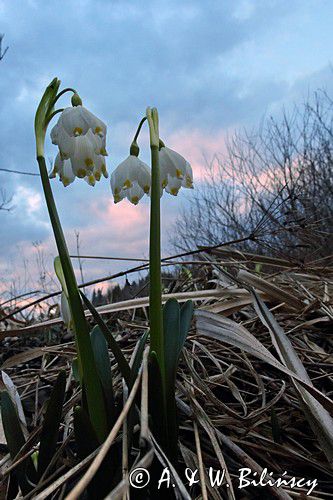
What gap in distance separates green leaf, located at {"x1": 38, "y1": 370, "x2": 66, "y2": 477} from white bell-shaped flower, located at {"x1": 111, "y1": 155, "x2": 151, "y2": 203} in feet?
1.18

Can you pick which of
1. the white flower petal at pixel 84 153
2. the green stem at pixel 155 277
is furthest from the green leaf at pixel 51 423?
the white flower petal at pixel 84 153

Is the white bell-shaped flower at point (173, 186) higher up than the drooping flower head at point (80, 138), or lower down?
lower down

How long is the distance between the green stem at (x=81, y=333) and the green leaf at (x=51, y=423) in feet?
0.13

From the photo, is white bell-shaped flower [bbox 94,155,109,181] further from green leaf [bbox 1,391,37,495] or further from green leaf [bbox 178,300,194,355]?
green leaf [bbox 1,391,37,495]

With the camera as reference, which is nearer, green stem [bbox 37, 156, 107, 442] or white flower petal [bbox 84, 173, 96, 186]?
green stem [bbox 37, 156, 107, 442]

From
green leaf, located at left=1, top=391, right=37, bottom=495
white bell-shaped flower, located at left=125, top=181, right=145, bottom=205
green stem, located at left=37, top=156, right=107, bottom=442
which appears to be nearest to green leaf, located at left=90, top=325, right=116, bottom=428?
green stem, located at left=37, top=156, right=107, bottom=442

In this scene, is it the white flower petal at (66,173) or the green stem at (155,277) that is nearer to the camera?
the green stem at (155,277)

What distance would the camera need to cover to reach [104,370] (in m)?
0.79

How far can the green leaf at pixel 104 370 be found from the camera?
756 mm

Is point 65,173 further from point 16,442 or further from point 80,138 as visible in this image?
point 16,442

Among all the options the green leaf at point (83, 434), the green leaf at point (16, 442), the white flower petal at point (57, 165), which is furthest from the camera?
the white flower petal at point (57, 165)

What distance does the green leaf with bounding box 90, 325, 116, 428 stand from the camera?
756 millimetres

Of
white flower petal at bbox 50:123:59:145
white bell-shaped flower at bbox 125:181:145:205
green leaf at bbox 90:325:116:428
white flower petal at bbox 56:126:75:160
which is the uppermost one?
white flower petal at bbox 50:123:59:145

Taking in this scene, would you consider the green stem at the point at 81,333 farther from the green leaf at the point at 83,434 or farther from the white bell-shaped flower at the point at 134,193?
the white bell-shaped flower at the point at 134,193
